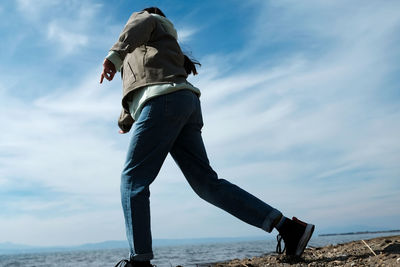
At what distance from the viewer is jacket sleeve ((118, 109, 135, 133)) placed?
3.53 m

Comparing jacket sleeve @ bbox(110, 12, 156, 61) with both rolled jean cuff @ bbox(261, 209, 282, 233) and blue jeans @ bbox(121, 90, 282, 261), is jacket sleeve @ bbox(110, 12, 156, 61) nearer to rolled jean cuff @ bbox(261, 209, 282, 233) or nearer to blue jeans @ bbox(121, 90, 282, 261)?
blue jeans @ bbox(121, 90, 282, 261)

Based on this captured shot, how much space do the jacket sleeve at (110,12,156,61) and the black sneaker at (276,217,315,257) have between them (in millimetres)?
1982

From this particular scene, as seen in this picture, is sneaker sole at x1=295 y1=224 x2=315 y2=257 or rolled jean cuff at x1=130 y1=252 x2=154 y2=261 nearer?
rolled jean cuff at x1=130 y1=252 x2=154 y2=261

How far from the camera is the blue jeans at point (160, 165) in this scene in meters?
2.98

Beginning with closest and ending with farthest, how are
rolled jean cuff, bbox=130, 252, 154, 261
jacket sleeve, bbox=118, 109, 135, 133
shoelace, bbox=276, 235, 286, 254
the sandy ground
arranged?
1. rolled jean cuff, bbox=130, 252, 154, 261
2. the sandy ground
3. shoelace, bbox=276, 235, 286, 254
4. jacket sleeve, bbox=118, 109, 135, 133

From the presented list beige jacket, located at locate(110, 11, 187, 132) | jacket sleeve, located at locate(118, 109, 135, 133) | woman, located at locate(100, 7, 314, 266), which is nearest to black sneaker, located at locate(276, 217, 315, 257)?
woman, located at locate(100, 7, 314, 266)

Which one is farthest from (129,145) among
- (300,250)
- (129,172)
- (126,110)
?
(300,250)

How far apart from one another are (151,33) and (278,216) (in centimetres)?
195

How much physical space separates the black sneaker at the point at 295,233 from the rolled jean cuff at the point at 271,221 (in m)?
0.08

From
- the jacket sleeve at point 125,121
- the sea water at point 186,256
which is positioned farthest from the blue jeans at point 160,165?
the sea water at point 186,256

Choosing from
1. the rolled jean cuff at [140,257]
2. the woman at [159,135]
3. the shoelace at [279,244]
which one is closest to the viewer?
the rolled jean cuff at [140,257]

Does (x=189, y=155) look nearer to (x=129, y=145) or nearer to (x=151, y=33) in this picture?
(x=129, y=145)

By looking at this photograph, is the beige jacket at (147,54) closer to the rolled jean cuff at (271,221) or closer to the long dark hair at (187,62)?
the long dark hair at (187,62)

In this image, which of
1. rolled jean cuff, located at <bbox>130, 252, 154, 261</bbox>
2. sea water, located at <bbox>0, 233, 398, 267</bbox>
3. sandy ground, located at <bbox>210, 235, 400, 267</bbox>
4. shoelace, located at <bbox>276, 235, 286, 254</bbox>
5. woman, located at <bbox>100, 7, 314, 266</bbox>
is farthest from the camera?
sea water, located at <bbox>0, 233, 398, 267</bbox>
